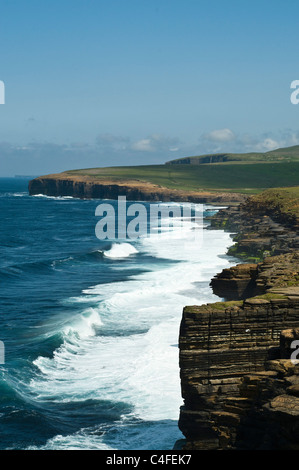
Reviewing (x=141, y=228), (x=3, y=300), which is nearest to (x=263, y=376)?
(x=3, y=300)

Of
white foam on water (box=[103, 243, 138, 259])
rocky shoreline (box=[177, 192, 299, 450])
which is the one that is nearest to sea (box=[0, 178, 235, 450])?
white foam on water (box=[103, 243, 138, 259])

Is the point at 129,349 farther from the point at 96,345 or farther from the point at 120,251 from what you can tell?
the point at 120,251

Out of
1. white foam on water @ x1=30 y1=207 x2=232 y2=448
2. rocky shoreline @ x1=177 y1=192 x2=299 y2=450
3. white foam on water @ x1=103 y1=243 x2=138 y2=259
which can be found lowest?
white foam on water @ x1=30 y1=207 x2=232 y2=448

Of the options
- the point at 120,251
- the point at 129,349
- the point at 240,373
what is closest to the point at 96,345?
the point at 129,349

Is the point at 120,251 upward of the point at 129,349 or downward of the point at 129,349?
upward

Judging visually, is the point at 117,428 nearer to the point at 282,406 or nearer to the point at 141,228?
the point at 282,406

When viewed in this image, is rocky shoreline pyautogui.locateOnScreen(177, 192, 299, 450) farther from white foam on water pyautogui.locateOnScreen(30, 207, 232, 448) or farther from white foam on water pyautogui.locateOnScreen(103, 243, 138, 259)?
white foam on water pyautogui.locateOnScreen(103, 243, 138, 259)
